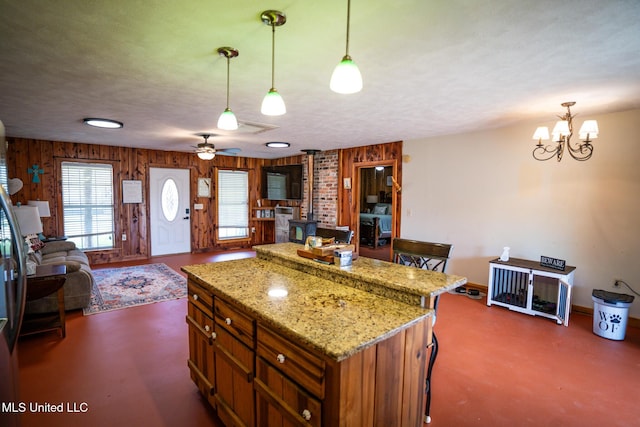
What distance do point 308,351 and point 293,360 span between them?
121mm

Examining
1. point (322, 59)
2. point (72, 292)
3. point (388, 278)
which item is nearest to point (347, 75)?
point (322, 59)

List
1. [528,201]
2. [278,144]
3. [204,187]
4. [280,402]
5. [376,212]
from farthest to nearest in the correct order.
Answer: [376,212], [204,187], [278,144], [528,201], [280,402]

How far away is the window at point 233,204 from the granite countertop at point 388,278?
225 inches

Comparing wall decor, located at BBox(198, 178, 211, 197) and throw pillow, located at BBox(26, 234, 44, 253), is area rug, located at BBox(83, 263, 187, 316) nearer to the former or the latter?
throw pillow, located at BBox(26, 234, 44, 253)

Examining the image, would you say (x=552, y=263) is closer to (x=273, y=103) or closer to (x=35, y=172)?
(x=273, y=103)

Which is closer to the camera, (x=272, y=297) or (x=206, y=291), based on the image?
(x=272, y=297)

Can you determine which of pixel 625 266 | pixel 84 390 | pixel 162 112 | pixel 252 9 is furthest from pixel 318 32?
pixel 625 266

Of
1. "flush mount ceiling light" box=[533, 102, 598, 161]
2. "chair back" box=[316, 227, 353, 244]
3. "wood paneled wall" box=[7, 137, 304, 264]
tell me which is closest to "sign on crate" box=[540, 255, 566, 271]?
"flush mount ceiling light" box=[533, 102, 598, 161]

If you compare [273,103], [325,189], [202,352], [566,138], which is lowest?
[202,352]

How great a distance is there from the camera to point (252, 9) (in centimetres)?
159

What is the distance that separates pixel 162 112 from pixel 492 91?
341 centimetres

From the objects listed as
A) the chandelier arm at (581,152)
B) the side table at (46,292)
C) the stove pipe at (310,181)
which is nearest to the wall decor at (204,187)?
the stove pipe at (310,181)

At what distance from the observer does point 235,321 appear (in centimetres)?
169

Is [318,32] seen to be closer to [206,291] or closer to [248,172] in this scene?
[206,291]
